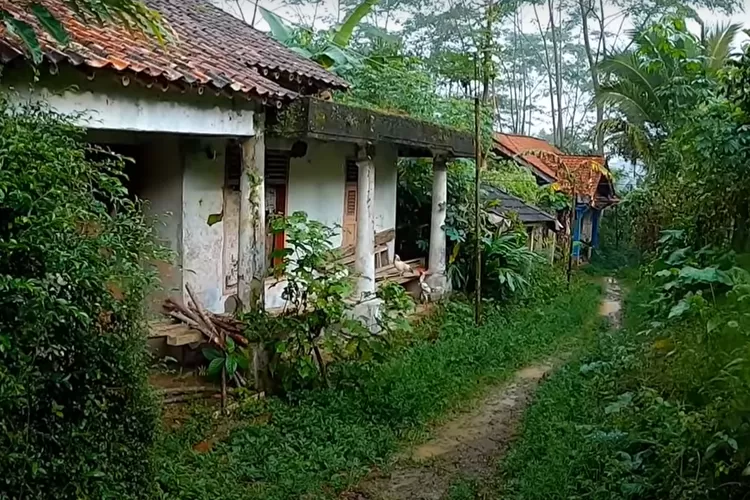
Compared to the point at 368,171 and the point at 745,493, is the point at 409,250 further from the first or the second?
the point at 745,493

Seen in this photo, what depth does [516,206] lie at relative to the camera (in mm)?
15664

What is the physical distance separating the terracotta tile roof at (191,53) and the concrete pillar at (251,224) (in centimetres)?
60

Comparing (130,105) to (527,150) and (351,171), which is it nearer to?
(351,171)

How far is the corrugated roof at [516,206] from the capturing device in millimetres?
14984

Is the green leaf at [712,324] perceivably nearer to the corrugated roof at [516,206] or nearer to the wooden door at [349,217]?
the wooden door at [349,217]

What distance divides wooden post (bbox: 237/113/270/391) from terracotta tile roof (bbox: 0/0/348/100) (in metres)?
0.59

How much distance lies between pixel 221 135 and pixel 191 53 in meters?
0.79

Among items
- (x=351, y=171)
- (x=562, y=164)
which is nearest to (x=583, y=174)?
(x=562, y=164)

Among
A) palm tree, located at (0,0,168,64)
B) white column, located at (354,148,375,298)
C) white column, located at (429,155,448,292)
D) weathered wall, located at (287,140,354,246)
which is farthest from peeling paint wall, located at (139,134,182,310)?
white column, located at (429,155,448,292)

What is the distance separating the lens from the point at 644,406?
5.33 meters

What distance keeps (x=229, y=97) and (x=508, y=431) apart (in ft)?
12.8

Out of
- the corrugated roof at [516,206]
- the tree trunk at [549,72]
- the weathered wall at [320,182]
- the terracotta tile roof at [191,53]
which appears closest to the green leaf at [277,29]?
the terracotta tile roof at [191,53]

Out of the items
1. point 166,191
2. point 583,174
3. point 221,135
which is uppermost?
point 221,135

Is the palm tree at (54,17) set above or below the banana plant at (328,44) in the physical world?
below
